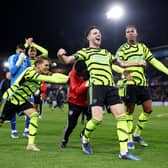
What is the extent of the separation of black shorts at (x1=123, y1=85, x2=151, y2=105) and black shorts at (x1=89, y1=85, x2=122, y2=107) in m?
1.52

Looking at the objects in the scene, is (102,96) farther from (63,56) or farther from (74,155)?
(74,155)

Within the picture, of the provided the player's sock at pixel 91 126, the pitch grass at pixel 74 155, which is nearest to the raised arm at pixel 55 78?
the player's sock at pixel 91 126

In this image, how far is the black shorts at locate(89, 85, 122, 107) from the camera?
8.45 meters

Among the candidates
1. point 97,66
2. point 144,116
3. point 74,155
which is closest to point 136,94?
point 144,116

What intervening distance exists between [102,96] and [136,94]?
1.76 m

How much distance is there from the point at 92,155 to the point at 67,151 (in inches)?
29.0

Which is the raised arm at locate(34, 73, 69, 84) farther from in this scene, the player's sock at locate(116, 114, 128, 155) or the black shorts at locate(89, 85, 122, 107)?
the player's sock at locate(116, 114, 128, 155)

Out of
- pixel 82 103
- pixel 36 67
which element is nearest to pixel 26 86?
pixel 36 67

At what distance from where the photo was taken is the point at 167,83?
58.4 metres

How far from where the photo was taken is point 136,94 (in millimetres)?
10023

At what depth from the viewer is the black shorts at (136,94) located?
10008 mm

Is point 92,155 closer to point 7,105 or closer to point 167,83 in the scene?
point 7,105

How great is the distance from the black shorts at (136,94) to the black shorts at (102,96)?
1.52 meters

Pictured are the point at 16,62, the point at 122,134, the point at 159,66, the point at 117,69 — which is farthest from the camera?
the point at 16,62
